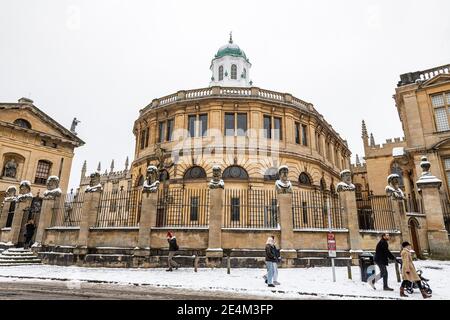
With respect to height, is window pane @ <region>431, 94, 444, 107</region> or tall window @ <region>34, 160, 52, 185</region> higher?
window pane @ <region>431, 94, 444, 107</region>

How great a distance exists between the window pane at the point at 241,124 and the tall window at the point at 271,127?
181cm

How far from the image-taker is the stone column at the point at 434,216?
15734 mm

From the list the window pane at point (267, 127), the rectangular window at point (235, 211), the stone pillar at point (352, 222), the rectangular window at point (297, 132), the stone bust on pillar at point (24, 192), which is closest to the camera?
the stone pillar at point (352, 222)

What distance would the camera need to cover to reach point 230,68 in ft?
131

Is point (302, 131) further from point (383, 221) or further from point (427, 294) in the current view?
point (427, 294)

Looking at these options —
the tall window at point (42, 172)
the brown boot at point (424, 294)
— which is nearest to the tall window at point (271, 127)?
the brown boot at point (424, 294)

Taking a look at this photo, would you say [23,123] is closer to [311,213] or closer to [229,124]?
[229,124]

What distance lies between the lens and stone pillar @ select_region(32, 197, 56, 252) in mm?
15761

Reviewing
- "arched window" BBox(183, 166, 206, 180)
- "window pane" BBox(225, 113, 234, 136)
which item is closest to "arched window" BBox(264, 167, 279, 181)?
"window pane" BBox(225, 113, 234, 136)

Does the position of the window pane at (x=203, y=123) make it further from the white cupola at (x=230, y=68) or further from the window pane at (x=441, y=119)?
the window pane at (x=441, y=119)

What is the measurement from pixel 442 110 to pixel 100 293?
2472 centimetres

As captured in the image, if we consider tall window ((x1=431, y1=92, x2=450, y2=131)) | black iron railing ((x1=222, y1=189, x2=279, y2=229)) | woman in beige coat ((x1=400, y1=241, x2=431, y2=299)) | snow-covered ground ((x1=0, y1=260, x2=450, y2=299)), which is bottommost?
snow-covered ground ((x1=0, y1=260, x2=450, y2=299))

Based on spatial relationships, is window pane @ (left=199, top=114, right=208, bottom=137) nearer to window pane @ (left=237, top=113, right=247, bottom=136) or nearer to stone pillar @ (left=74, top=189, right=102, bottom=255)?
window pane @ (left=237, top=113, right=247, bottom=136)

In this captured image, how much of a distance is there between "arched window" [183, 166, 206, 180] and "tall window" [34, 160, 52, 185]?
64.9 feet
